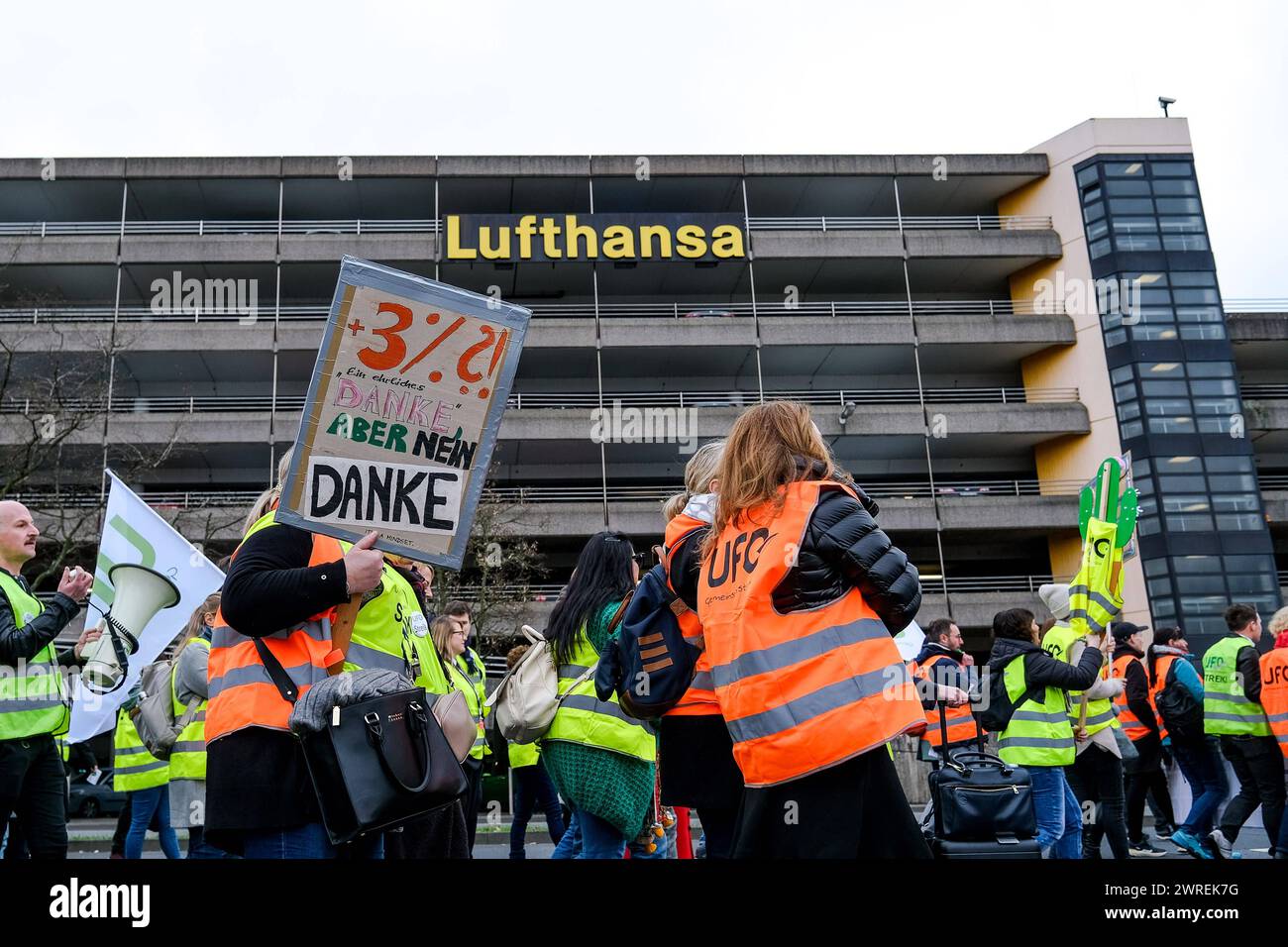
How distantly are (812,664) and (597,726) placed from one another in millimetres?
2447

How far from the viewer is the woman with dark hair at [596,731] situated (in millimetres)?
5227

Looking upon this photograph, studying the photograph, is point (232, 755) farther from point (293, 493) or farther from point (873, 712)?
point (873, 712)

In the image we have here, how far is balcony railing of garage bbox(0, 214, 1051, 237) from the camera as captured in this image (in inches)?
1484

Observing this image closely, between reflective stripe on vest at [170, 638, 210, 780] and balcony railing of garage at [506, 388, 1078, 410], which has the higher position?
balcony railing of garage at [506, 388, 1078, 410]

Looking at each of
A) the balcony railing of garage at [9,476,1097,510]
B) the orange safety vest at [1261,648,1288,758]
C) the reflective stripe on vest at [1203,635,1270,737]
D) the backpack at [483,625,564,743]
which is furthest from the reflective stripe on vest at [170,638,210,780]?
the balcony railing of garage at [9,476,1097,510]

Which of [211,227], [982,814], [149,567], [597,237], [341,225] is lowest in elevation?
[982,814]

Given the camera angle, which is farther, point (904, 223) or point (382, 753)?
point (904, 223)

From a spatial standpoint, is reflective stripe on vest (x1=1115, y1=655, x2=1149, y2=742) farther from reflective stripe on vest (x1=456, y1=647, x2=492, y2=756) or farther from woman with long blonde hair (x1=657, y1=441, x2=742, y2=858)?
woman with long blonde hair (x1=657, y1=441, x2=742, y2=858)

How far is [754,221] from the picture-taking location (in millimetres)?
39375

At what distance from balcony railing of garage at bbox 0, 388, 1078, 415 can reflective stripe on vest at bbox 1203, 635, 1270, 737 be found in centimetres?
2763

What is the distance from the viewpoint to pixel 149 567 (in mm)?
6719

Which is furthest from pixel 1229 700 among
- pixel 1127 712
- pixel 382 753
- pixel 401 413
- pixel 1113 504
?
pixel 382 753

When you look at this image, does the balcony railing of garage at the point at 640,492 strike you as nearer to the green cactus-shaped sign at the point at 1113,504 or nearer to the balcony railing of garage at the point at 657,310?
the balcony railing of garage at the point at 657,310

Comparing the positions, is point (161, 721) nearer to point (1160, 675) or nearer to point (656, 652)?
point (656, 652)
